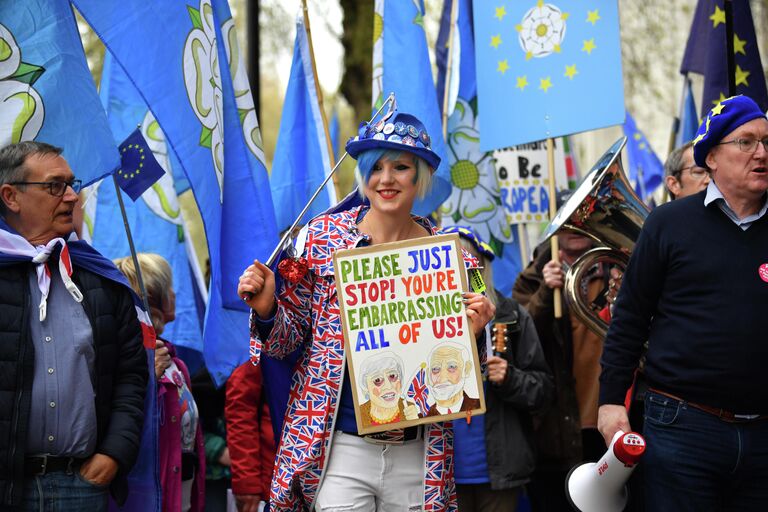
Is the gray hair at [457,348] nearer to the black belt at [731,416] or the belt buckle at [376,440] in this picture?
the belt buckle at [376,440]

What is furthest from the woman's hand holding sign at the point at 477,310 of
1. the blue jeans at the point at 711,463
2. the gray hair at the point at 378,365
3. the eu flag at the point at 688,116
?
the eu flag at the point at 688,116

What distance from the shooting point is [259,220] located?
4.96 metres

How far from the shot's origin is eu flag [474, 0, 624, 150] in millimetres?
6148

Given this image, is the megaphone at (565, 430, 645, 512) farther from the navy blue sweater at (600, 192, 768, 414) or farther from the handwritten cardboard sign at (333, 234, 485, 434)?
the handwritten cardboard sign at (333, 234, 485, 434)

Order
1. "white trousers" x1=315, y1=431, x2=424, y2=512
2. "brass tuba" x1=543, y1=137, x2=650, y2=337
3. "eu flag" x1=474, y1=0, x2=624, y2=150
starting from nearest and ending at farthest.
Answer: "white trousers" x1=315, y1=431, x2=424, y2=512 < "brass tuba" x1=543, y1=137, x2=650, y2=337 < "eu flag" x1=474, y1=0, x2=624, y2=150

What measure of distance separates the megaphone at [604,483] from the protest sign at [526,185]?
3644mm

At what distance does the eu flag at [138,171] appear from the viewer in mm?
5246

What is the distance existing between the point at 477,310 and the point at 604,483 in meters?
0.89

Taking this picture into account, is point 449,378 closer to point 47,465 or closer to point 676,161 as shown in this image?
point 47,465

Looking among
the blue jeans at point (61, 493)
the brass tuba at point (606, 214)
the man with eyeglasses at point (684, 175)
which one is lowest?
the blue jeans at point (61, 493)

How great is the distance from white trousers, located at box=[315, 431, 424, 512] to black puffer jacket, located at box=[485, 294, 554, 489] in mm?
1172

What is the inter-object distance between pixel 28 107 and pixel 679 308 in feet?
9.11

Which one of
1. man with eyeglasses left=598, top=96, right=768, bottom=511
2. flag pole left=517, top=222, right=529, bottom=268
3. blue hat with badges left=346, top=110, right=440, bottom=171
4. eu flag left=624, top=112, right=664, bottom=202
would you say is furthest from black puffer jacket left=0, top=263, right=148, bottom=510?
eu flag left=624, top=112, right=664, bottom=202

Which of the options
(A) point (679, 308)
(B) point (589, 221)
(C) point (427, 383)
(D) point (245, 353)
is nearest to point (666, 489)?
(A) point (679, 308)
